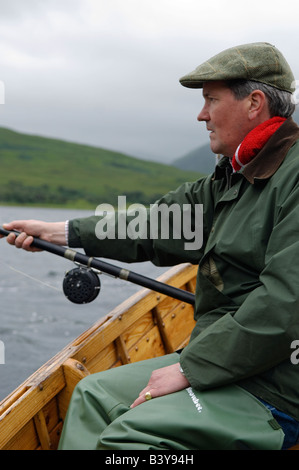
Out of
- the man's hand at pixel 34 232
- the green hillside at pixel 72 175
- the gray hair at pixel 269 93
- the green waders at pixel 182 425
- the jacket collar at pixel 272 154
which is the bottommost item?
the green hillside at pixel 72 175

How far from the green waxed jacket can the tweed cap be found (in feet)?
1.10

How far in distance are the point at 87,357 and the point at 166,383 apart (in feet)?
4.90

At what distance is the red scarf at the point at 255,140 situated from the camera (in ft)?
9.80

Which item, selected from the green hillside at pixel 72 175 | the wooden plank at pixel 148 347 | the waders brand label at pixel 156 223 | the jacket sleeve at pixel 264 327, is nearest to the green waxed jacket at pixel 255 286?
the jacket sleeve at pixel 264 327

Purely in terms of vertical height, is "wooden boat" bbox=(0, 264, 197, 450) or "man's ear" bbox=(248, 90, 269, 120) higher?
"man's ear" bbox=(248, 90, 269, 120)

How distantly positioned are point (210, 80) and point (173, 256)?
1407 millimetres

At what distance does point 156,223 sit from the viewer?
406 centimetres

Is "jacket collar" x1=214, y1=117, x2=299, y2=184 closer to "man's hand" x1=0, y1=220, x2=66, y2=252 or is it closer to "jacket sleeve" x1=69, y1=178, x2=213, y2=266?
"jacket sleeve" x1=69, y1=178, x2=213, y2=266

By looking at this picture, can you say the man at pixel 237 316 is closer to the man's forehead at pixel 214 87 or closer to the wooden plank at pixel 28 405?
the man's forehead at pixel 214 87

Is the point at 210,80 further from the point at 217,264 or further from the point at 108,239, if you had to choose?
the point at 108,239

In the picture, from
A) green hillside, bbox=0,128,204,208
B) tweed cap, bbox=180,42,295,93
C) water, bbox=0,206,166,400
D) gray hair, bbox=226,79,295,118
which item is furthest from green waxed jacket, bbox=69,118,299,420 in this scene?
green hillside, bbox=0,128,204,208

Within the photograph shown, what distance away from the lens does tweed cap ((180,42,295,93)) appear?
3033mm

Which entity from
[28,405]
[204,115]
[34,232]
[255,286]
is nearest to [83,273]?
[34,232]

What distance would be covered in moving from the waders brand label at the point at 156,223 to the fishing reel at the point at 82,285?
13.8 inches
